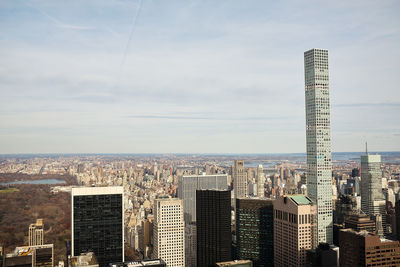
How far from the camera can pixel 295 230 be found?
14578 millimetres

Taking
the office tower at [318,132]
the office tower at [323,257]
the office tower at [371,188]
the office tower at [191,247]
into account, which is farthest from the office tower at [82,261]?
the office tower at [371,188]

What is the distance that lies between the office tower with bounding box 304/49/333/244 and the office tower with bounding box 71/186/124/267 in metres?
9.79

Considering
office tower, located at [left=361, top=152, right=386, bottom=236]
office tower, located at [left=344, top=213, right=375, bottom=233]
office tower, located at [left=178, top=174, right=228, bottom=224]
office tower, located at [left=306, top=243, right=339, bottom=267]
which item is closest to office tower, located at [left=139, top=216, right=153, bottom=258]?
office tower, located at [left=178, top=174, right=228, bottom=224]

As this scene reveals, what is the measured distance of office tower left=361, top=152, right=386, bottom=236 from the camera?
21.9 metres

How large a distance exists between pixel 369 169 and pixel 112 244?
693 inches

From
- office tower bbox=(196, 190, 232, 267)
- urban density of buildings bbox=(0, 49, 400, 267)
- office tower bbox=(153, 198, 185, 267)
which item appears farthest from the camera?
office tower bbox=(196, 190, 232, 267)

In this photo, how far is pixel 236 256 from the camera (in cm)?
1786

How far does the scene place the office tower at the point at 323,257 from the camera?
1322 centimetres

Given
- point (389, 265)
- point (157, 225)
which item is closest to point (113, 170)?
point (157, 225)

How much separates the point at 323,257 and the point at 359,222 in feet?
21.4

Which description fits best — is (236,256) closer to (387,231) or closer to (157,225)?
(157,225)

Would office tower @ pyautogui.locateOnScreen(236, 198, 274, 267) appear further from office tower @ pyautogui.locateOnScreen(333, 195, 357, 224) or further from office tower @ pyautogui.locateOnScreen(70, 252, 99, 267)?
office tower @ pyautogui.locateOnScreen(70, 252, 99, 267)

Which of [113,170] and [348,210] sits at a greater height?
[113,170]

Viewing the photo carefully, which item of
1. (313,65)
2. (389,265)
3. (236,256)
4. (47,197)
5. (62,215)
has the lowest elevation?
(236,256)
